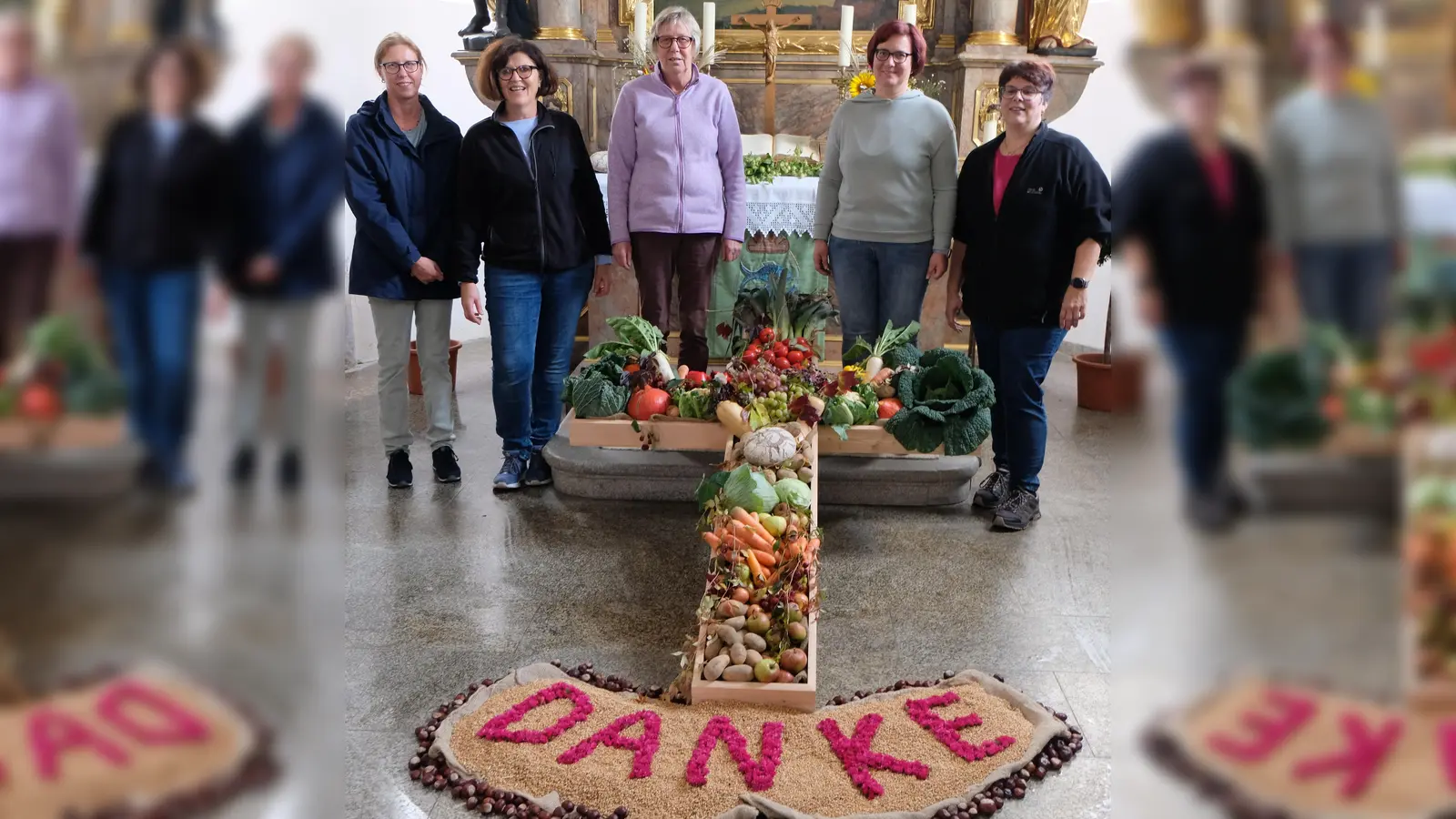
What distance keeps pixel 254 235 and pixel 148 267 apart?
0.03m

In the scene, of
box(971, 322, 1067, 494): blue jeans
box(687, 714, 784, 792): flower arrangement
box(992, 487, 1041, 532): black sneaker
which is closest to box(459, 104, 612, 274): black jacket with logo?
box(971, 322, 1067, 494): blue jeans

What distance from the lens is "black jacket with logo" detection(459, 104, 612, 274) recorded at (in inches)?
130

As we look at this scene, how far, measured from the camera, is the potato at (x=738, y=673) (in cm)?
217

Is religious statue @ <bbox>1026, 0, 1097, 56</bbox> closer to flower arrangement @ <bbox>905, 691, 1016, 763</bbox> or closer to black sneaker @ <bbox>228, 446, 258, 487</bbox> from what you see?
flower arrangement @ <bbox>905, 691, 1016, 763</bbox>

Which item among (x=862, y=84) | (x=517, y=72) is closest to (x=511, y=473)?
(x=517, y=72)

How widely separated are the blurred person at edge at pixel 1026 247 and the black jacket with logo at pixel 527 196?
1243mm

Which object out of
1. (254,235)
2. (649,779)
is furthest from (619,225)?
(254,235)

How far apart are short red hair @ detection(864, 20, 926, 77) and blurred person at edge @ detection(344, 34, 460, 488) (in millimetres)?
1356

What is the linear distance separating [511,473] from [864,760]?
2.02 meters

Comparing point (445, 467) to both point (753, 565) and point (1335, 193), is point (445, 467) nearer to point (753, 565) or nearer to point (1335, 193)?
point (753, 565)

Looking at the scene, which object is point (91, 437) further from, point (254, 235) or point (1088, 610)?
point (1088, 610)

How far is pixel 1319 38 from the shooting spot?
25 centimetres

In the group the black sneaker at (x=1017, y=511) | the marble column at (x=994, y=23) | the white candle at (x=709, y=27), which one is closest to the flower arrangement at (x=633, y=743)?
the black sneaker at (x=1017, y=511)

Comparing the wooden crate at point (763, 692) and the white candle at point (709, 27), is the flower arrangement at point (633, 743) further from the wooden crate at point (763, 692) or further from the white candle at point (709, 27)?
the white candle at point (709, 27)
